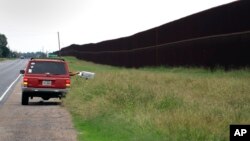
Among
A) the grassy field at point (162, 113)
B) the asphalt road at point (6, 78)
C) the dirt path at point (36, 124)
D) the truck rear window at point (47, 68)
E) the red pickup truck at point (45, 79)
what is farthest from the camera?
the asphalt road at point (6, 78)

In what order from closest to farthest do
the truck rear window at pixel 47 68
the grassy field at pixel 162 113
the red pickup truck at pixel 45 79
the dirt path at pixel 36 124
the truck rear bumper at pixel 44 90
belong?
1. the grassy field at pixel 162 113
2. the dirt path at pixel 36 124
3. the truck rear bumper at pixel 44 90
4. the red pickup truck at pixel 45 79
5. the truck rear window at pixel 47 68

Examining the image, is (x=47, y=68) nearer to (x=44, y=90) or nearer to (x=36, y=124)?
(x=44, y=90)

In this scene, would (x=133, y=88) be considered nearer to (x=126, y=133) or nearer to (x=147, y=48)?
(x=126, y=133)

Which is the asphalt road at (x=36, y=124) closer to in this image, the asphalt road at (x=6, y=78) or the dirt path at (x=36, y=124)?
the dirt path at (x=36, y=124)

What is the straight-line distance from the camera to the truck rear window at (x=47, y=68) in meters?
23.6

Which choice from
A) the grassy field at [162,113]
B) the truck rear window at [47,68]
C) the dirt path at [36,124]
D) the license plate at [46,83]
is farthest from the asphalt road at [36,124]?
the truck rear window at [47,68]

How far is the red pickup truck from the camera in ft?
76.1

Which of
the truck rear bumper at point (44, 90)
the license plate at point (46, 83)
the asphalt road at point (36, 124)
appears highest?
the license plate at point (46, 83)

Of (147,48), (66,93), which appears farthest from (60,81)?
(147,48)

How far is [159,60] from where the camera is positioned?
51.2 metres

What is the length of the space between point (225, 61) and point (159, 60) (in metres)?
18.2

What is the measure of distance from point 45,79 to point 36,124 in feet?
24.0

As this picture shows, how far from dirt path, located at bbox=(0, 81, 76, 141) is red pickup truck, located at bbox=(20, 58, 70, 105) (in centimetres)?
95

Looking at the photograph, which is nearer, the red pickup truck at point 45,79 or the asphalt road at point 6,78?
the red pickup truck at point 45,79
